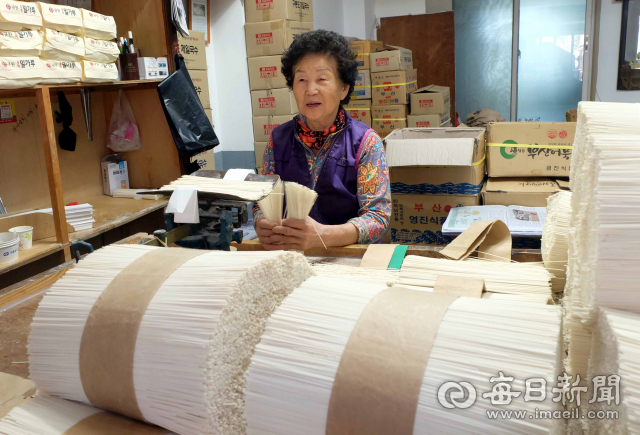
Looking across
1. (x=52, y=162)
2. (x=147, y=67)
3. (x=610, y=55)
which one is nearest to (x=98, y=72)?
(x=147, y=67)

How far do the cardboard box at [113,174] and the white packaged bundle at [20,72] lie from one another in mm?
1098

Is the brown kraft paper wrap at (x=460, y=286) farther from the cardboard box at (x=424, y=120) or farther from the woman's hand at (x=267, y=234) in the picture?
the cardboard box at (x=424, y=120)

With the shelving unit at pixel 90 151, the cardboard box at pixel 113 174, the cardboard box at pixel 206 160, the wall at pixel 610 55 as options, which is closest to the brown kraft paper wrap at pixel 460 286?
the shelving unit at pixel 90 151

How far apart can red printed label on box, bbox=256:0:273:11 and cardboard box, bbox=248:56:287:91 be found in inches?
17.0

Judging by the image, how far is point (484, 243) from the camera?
1.26 meters

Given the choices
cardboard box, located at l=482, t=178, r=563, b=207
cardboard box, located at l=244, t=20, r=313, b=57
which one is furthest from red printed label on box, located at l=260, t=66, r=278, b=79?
cardboard box, located at l=482, t=178, r=563, b=207

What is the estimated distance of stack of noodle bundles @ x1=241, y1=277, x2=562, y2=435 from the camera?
53 cm

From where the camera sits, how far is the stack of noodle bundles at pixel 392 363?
534mm

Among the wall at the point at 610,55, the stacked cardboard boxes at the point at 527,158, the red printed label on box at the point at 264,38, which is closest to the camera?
the stacked cardboard boxes at the point at 527,158

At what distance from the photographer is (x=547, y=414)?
0.50 metres

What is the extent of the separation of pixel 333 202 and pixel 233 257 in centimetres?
129

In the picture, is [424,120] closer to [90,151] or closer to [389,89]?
[389,89]

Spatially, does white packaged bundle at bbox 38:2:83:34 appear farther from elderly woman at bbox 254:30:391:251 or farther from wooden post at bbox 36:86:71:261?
elderly woman at bbox 254:30:391:251

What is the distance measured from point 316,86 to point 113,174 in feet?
6.58
